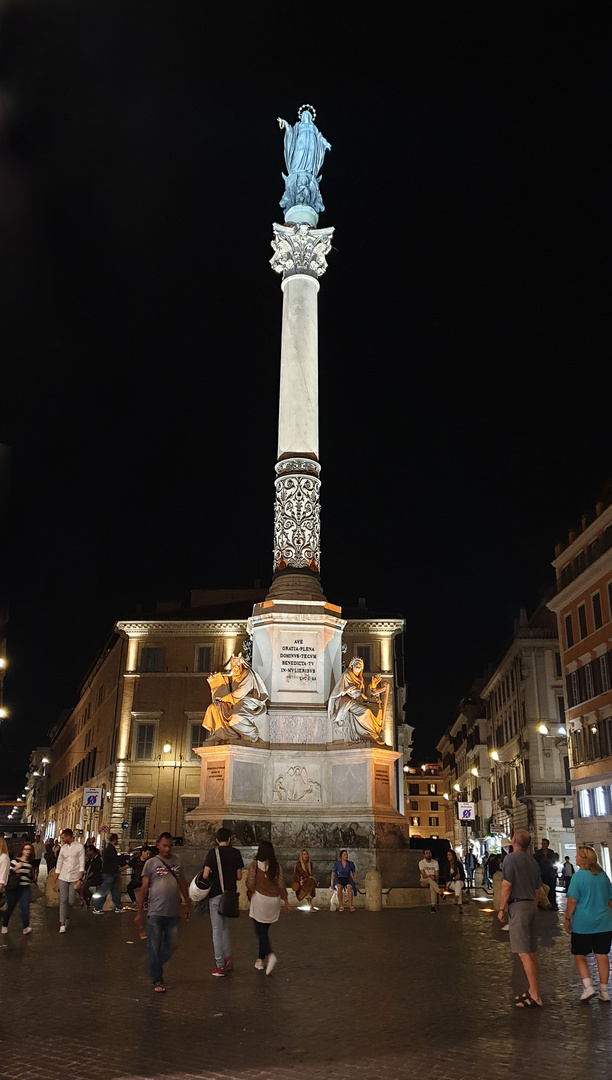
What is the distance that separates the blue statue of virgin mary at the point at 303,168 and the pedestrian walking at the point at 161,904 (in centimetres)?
2331

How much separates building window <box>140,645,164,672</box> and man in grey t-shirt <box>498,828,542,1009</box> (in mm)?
46303

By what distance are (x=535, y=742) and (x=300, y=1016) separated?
48564mm

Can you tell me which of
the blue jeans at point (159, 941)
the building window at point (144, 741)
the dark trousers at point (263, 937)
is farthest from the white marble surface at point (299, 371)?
the building window at point (144, 741)

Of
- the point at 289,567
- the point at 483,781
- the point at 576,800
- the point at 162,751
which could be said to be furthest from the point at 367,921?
the point at 483,781

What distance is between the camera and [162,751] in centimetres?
5144

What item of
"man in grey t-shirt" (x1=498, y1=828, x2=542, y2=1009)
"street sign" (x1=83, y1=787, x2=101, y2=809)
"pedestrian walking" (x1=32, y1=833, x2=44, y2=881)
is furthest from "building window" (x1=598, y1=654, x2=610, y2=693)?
"man in grey t-shirt" (x1=498, y1=828, x2=542, y2=1009)

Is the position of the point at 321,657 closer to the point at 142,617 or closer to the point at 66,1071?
the point at 66,1071

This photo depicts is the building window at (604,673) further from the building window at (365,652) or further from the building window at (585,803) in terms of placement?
the building window at (365,652)

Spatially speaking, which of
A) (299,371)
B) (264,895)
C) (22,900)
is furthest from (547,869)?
(299,371)

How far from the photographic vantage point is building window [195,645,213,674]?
5388 cm

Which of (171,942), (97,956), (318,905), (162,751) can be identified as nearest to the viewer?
(171,942)

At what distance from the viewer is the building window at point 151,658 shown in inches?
2141

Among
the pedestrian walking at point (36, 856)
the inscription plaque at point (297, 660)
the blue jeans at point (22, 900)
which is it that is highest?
the inscription plaque at point (297, 660)

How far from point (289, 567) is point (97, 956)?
1416 cm
